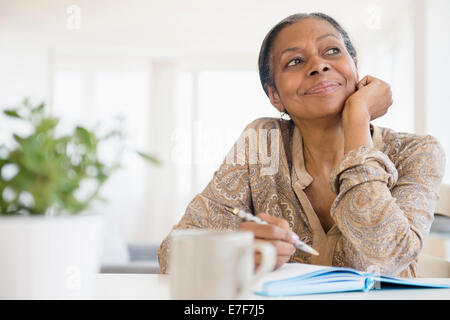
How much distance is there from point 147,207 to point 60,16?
2.75 metres

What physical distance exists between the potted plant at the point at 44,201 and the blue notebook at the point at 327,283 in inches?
9.8

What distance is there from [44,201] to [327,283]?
37cm

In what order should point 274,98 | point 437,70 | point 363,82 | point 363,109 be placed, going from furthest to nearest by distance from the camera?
point 437,70 → point 274,98 → point 363,82 → point 363,109

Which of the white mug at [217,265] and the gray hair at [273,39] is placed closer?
the white mug at [217,265]

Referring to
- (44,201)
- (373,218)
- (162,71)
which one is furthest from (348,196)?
(162,71)

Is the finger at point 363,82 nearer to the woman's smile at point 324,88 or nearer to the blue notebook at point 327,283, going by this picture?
the woman's smile at point 324,88

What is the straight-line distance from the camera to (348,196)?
83 centimetres

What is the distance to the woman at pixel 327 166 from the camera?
0.84 m

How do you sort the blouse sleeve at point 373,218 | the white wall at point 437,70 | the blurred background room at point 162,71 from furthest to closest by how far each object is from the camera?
the blurred background room at point 162,71
the white wall at point 437,70
the blouse sleeve at point 373,218

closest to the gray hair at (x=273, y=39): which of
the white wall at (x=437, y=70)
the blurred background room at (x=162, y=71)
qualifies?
the white wall at (x=437, y=70)

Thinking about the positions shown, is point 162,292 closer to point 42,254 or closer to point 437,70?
point 42,254

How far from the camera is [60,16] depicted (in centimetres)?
481
